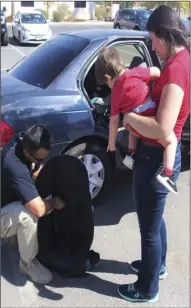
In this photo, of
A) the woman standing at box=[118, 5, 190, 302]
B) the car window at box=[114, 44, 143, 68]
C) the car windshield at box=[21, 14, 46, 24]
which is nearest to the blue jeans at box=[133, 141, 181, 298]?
the woman standing at box=[118, 5, 190, 302]

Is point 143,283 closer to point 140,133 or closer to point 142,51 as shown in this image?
point 140,133

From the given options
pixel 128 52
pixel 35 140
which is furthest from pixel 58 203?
pixel 128 52

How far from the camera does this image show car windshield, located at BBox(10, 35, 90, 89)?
143 inches

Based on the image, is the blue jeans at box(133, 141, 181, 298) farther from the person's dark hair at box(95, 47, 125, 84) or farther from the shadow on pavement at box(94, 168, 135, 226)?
the shadow on pavement at box(94, 168, 135, 226)

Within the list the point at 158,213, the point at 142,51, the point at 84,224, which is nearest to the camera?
the point at 158,213

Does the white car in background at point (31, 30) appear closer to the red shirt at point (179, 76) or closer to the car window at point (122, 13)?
the car window at point (122, 13)

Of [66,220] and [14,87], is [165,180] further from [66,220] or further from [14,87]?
[14,87]

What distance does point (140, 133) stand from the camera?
7.09 ft

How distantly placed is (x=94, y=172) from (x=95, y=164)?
0.08 metres

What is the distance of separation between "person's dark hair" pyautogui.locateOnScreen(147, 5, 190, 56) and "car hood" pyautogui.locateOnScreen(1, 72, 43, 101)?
5.28 ft

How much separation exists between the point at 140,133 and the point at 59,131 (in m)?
1.32

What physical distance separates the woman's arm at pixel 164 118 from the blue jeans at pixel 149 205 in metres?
0.17

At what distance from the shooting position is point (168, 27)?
204 centimetres

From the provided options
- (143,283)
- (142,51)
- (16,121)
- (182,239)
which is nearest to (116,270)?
(143,283)
